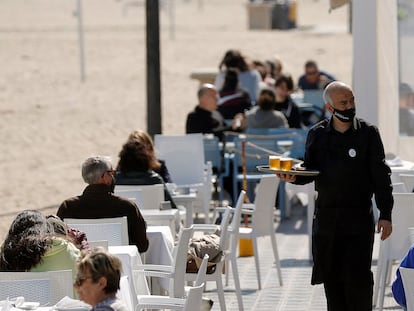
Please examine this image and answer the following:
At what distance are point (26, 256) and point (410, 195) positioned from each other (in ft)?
9.99

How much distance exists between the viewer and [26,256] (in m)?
6.33

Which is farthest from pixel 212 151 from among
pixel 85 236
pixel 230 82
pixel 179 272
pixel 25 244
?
pixel 25 244

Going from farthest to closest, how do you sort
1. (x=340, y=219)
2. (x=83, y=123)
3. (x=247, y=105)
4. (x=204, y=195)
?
(x=83, y=123) → (x=247, y=105) → (x=204, y=195) → (x=340, y=219)

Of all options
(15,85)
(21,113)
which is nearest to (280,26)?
(15,85)

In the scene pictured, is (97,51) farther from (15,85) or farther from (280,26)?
(280,26)

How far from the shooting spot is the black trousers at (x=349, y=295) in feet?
22.5

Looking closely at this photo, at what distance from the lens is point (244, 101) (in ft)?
50.9

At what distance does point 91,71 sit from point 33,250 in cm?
2637

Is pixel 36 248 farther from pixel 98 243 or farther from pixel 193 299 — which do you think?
pixel 193 299

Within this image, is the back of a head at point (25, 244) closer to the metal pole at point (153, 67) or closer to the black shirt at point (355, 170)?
the black shirt at point (355, 170)

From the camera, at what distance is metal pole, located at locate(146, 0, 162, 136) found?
527 inches

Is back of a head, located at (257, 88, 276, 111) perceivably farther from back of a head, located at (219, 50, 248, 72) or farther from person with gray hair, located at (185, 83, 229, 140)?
back of a head, located at (219, 50, 248, 72)

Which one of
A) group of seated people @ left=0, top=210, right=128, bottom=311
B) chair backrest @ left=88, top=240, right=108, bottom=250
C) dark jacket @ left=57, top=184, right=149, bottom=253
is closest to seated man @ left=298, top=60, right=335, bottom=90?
dark jacket @ left=57, top=184, right=149, bottom=253

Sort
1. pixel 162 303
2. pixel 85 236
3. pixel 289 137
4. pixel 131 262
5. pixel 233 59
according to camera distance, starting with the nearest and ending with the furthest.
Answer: pixel 162 303, pixel 85 236, pixel 131 262, pixel 289 137, pixel 233 59
